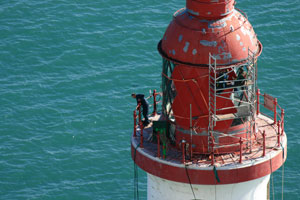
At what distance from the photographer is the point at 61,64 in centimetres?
8556

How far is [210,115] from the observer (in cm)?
3488

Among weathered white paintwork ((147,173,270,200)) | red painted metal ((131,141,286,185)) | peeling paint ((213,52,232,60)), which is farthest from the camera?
weathered white paintwork ((147,173,270,200))

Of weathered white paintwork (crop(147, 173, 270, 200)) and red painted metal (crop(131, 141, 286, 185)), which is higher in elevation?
red painted metal (crop(131, 141, 286, 185))

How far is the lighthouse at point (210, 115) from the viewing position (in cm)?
3453

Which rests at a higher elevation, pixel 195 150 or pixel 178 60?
pixel 178 60

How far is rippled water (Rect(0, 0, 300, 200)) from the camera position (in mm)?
72125

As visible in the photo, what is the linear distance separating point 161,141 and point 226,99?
3955 millimetres

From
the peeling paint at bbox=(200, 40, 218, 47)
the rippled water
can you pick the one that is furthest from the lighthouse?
the rippled water

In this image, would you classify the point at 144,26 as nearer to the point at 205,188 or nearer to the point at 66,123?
the point at 66,123

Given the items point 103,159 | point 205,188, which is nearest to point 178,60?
point 205,188

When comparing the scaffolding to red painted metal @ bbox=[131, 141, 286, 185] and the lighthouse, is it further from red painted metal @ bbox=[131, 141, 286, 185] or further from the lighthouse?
red painted metal @ bbox=[131, 141, 286, 185]

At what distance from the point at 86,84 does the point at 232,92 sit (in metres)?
49.1

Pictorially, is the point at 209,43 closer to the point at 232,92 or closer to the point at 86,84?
the point at 232,92

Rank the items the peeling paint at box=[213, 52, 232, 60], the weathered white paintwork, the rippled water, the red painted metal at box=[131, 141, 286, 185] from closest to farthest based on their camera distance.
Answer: the peeling paint at box=[213, 52, 232, 60] → the red painted metal at box=[131, 141, 286, 185] → the weathered white paintwork → the rippled water
